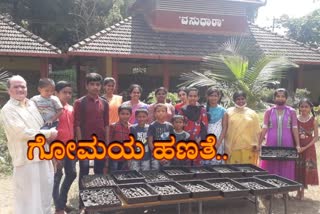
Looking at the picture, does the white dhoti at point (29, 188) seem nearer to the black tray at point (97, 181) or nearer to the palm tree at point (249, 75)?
the black tray at point (97, 181)

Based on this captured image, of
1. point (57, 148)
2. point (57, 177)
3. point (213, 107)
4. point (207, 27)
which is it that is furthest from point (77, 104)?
point (207, 27)

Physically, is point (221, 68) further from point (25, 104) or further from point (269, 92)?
point (25, 104)

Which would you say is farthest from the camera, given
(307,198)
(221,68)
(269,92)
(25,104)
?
(269,92)

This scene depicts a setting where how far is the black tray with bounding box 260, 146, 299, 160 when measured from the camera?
14.9 feet

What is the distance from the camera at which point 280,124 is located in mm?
4781

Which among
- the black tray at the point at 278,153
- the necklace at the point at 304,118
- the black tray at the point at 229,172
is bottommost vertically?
the black tray at the point at 229,172

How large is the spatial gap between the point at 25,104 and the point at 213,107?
97.6 inches

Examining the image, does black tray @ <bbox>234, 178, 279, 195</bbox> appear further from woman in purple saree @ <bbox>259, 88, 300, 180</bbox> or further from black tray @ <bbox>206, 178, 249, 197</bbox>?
woman in purple saree @ <bbox>259, 88, 300, 180</bbox>

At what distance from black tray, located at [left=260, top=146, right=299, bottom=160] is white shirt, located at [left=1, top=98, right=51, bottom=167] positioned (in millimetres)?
2876

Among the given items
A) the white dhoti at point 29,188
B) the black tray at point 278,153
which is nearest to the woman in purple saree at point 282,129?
the black tray at point 278,153

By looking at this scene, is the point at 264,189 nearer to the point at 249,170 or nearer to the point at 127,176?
the point at 249,170

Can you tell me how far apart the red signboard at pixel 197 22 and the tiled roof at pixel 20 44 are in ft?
12.6

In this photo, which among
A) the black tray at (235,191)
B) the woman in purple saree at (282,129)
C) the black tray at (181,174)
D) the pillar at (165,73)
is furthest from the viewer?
the pillar at (165,73)

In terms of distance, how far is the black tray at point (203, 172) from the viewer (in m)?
4.05
